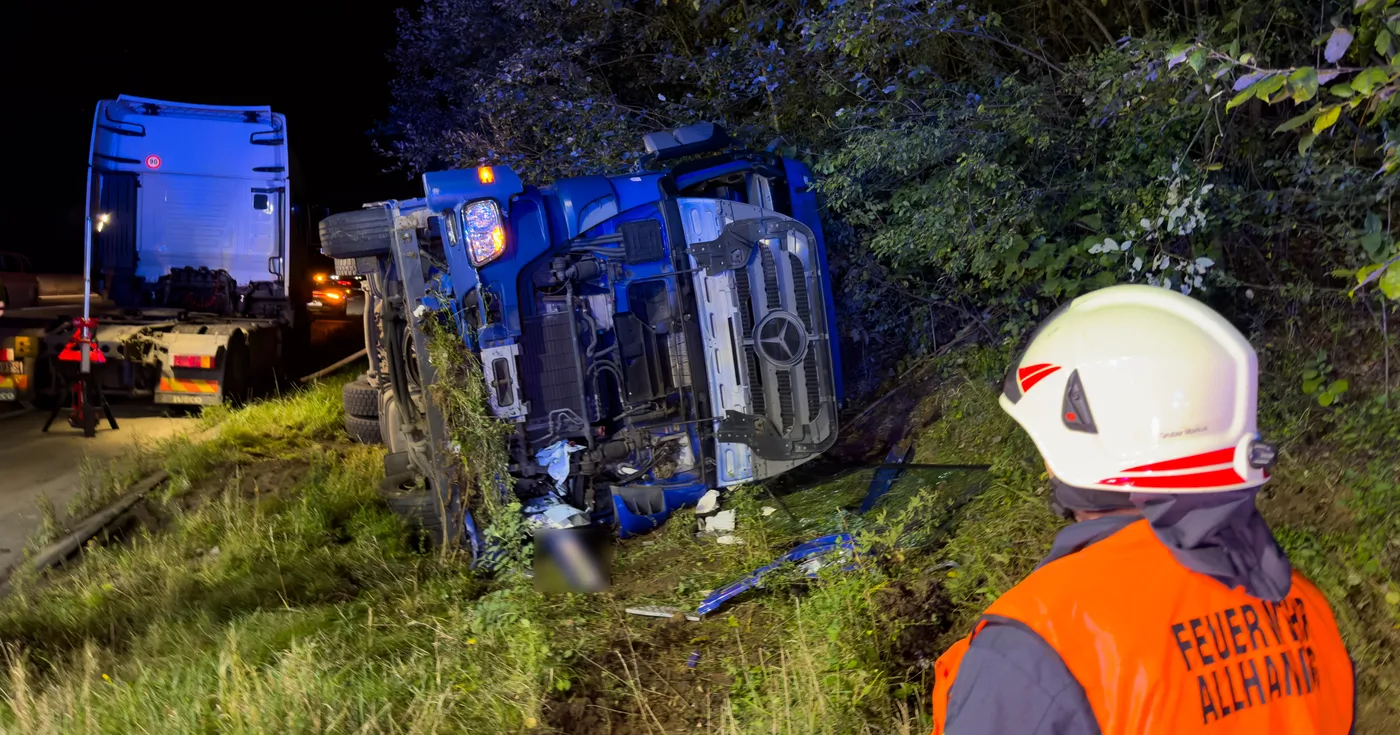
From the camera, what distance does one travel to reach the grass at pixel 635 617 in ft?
9.91

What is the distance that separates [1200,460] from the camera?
1311 mm

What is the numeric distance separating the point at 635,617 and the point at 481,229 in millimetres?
2055

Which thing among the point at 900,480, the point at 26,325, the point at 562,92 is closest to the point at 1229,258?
the point at 900,480

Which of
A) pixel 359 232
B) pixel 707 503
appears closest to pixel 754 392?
pixel 707 503

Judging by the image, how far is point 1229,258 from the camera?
4.27 metres

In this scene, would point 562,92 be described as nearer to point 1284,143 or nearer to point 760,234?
point 760,234

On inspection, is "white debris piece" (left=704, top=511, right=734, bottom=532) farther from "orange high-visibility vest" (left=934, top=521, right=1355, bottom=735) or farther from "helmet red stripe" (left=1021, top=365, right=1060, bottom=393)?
"orange high-visibility vest" (left=934, top=521, right=1355, bottom=735)

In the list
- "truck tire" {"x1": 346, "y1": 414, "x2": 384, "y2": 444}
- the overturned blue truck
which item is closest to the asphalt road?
"truck tire" {"x1": 346, "y1": 414, "x2": 384, "y2": 444}

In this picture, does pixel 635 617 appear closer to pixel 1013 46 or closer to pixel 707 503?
pixel 707 503

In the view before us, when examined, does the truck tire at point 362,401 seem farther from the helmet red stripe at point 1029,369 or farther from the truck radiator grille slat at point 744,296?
the helmet red stripe at point 1029,369

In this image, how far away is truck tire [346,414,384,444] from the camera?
680cm

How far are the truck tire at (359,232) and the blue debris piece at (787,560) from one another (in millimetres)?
2499

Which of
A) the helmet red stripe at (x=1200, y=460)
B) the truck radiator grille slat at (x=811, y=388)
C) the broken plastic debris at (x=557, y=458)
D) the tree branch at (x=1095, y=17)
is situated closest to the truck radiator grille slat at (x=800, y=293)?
the truck radiator grille slat at (x=811, y=388)

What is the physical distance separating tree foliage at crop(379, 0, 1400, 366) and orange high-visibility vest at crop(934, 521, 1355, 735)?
1.18 meters
